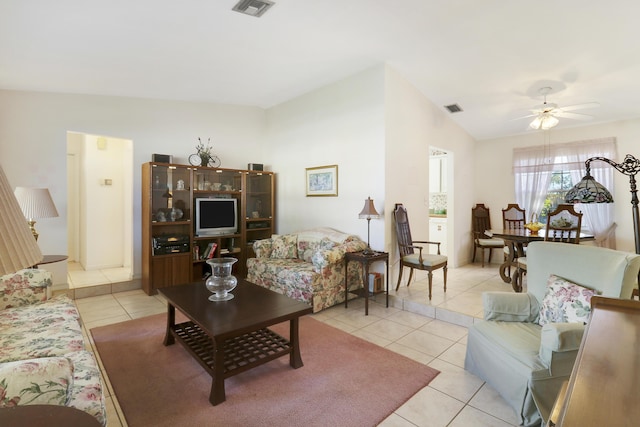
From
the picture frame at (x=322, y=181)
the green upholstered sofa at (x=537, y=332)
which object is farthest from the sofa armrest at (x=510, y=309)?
the picture frame at (x=322, y=181)

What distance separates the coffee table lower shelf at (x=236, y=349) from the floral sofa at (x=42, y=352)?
2.38ft

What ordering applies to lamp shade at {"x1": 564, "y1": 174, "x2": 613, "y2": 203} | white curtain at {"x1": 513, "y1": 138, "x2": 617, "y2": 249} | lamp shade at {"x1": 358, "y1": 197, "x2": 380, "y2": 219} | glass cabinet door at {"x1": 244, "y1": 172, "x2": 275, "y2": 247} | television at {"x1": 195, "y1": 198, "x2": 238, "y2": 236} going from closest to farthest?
lamp shade at {"x1": 564, "y1": 174, "x2": 613, "y2": 203}, lamp shade at {"x1": 358, "y1": 197, "x2": 380, "y2": 219}, television at {"x1": 195, "y1": 198, "x2": 238, "y2": 236}, white curtain at {"x1": 513, "y1": 138, "x2": 617, "y2": 249}, glass cabinet door at {"x1": 244, "y1": 172, "x2": 275, "y2": 247}

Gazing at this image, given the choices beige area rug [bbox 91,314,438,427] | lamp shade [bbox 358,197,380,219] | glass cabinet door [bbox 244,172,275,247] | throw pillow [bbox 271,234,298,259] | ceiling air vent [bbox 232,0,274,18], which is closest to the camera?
beige area rug [bbox 91,314,438,427]

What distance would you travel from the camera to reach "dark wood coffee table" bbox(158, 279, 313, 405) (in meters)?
2.13

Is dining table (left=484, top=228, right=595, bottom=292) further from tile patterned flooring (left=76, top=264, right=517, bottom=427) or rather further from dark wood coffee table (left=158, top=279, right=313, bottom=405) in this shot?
dark wood coffee table (left=158, top=279, right=313, bottom=405)

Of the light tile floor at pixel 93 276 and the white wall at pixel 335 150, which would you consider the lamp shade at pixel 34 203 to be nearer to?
the light tile floor at pixel 93 276

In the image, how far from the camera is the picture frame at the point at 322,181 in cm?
466

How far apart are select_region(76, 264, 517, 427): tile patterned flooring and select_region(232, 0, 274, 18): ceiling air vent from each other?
306 cm

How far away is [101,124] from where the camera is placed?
4.38 meters

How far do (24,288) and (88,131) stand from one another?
250 cm

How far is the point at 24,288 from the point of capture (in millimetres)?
2605

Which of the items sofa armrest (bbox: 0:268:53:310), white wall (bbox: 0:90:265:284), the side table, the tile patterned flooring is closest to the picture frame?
the side table

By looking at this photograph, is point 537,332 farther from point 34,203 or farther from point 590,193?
point 34,203

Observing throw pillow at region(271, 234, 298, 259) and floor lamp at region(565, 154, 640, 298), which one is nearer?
floor lamp at region(565, 154, 640, 298)
